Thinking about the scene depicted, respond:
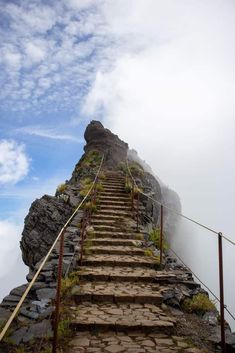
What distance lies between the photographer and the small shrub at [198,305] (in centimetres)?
690

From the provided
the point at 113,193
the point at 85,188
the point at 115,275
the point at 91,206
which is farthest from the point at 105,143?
the point at 115,275

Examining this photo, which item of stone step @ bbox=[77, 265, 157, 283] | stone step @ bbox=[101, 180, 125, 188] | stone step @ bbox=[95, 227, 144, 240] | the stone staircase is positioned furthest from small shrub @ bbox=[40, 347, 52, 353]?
stone step @ bbox=[101, 180, 125, 188]

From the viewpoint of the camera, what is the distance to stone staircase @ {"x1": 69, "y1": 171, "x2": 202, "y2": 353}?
533 centimetres

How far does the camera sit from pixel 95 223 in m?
13.1

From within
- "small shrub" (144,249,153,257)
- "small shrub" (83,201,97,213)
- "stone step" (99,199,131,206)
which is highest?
"stone step" (99,199,131,206)

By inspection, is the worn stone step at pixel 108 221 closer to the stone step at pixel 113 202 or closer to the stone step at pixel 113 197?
the stone step at pixel 113 202

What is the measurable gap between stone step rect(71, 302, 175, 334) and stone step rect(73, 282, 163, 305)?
0.16 meters

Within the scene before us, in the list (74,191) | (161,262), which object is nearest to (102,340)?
(161,262)

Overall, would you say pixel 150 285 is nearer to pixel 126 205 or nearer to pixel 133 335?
pixel 133 335

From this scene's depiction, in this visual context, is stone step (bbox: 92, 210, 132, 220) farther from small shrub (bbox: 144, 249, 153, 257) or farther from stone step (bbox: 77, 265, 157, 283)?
Result: stone step (bbox: 77, 265, 157, 283)

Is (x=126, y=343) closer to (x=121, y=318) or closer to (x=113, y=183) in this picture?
(x=121, y=318)

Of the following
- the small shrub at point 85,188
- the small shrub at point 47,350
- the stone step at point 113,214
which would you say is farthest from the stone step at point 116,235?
the small shrub at point 47,350

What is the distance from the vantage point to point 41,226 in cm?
1630

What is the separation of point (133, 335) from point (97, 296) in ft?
5.22
